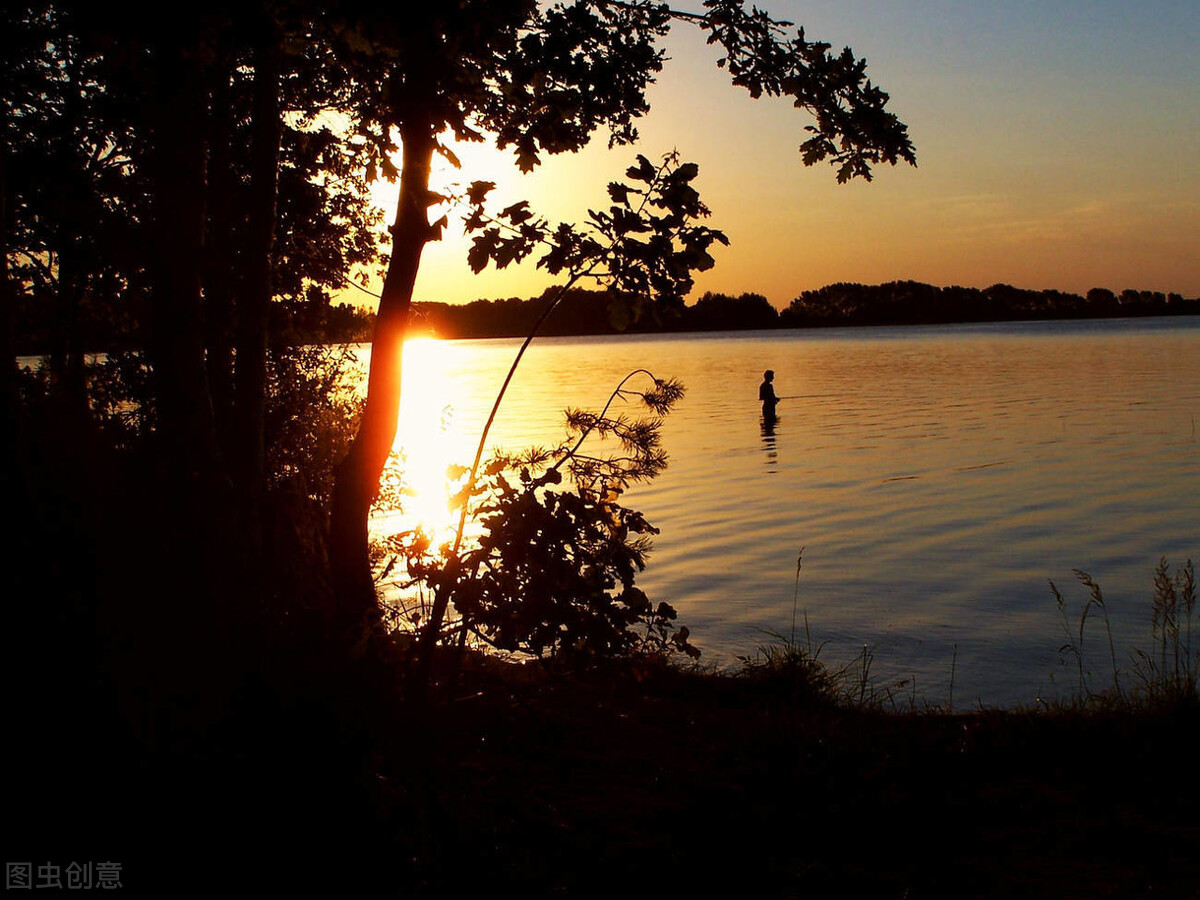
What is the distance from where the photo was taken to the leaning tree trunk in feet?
18.8

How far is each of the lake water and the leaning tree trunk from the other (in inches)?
215

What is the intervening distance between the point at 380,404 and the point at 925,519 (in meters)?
15.6

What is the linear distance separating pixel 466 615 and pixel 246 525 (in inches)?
101

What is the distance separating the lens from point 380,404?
5906 mm

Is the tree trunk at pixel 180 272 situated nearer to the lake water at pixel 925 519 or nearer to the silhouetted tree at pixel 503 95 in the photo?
the silhouetted tree at pixel 503 95

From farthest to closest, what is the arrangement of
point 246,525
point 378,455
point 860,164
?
point 246,525, point 860,164, point 378,455

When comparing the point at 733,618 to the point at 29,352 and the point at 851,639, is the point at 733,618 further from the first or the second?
the point at 29,352

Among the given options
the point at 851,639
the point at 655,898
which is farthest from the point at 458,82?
the point at 851,639

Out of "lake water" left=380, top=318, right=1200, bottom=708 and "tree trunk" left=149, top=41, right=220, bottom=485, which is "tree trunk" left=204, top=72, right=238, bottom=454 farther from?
"lake water" left=380, top=318, right=1200, bottom=708

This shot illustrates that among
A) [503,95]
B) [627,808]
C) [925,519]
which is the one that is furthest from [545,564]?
[925,519]

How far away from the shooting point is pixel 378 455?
19.6 feet

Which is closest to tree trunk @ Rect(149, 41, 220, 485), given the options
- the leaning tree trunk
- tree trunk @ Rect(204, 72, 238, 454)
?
tree trunk @ Rect(204, 72, 238, 454)

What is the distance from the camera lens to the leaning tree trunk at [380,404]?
5.72m

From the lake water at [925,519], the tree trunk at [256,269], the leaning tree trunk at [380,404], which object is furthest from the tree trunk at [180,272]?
the lake water at [925,519]
